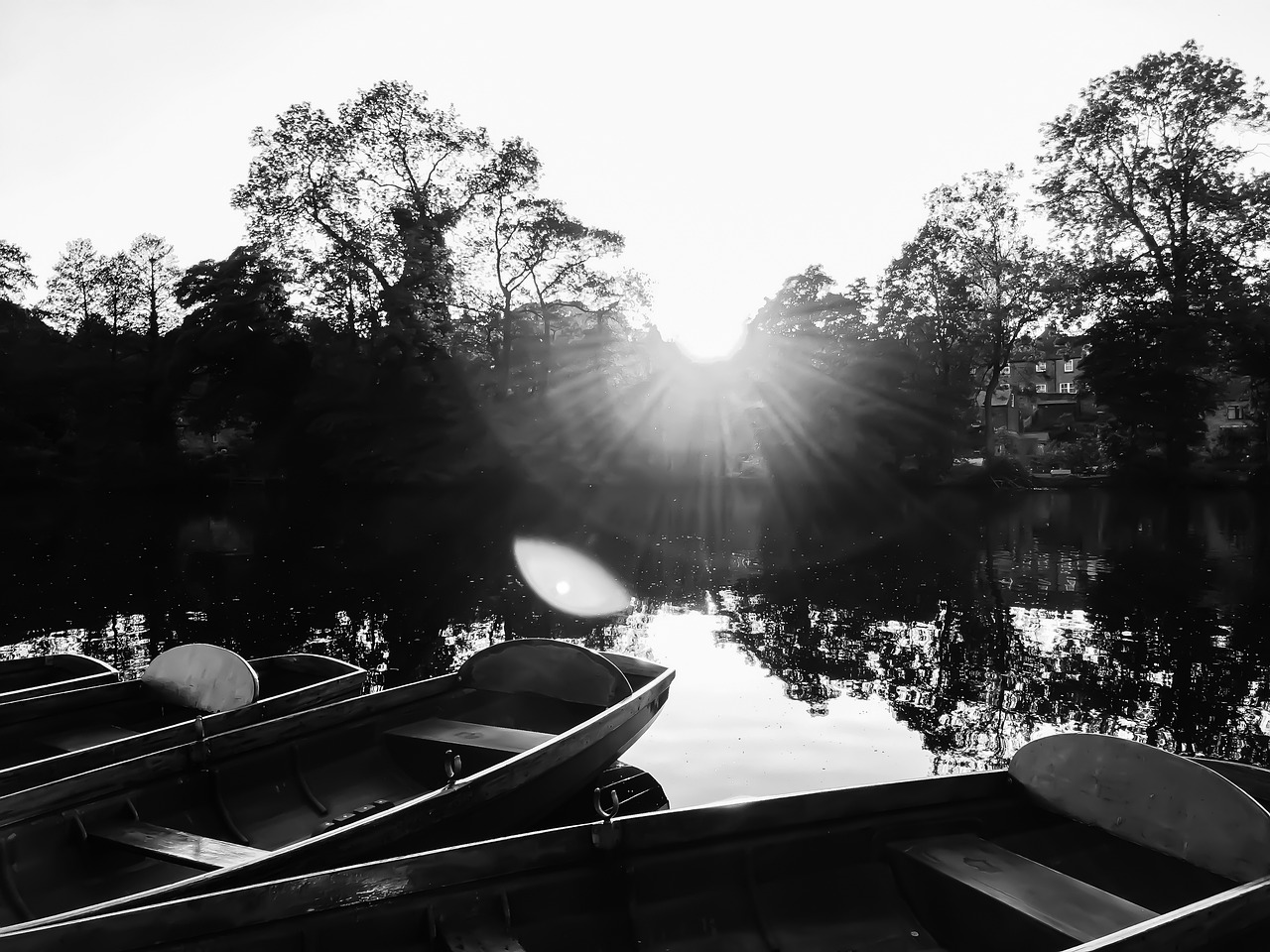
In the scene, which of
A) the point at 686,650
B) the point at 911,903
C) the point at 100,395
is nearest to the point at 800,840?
the point at 911,903

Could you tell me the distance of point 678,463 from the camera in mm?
43906

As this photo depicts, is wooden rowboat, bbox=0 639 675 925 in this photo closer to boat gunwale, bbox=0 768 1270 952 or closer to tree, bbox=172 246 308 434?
boat gunwale, bbox=0 768 1270 952

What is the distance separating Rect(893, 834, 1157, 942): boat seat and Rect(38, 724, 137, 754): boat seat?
563 centimetres

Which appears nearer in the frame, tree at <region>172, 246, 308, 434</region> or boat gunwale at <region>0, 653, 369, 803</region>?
boat gunwale at <region>0, 653, 369, 803</region>

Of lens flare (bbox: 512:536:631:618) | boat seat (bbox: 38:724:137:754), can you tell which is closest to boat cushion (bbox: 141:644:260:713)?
boat seat (bbox: 38:724:137:754)

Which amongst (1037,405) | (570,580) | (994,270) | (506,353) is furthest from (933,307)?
(1037,405)

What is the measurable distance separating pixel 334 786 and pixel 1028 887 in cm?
429

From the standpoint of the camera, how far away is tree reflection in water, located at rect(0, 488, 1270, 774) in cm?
916

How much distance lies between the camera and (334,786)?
5.82 m

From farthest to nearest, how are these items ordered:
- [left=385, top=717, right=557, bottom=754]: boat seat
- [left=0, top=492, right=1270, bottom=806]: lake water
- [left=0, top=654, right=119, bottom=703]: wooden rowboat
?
[left=0, top=492, right=1270, bottom=806]: lake water, [left=0, top=654, right=119, bottom=703]: wooden rowboat, [left=385, top=717, right=557, bottom=754]: boat seat

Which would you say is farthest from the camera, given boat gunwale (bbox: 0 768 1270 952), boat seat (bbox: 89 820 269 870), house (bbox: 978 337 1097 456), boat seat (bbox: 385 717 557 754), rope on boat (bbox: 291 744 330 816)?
house (bbox: 978 337 1097 456)

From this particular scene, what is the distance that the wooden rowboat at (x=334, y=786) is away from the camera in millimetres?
4230

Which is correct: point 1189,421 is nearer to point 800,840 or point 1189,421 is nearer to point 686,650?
point 686,650

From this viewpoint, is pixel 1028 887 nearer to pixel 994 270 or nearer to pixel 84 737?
pixel 84 737
